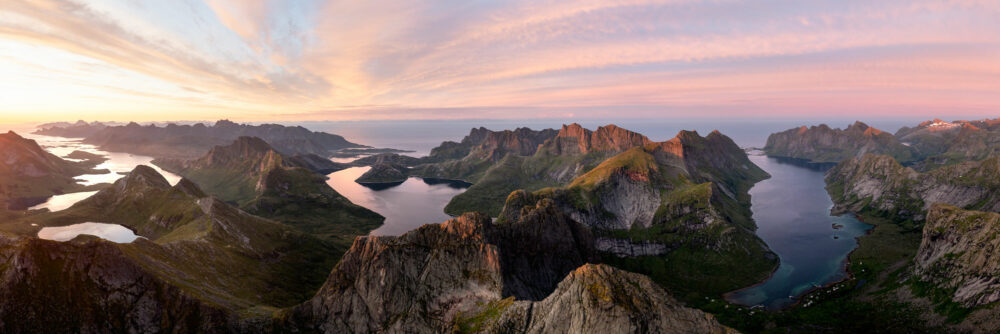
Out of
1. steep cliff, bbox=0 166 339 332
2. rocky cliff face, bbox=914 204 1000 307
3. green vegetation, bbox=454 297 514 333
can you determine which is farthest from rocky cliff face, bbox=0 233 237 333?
rocky cliff face, bbox=914 204 1000 307

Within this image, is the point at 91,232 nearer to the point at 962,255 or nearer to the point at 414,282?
the point at 414,282

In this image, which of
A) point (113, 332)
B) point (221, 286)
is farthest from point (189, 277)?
point (113, 332)

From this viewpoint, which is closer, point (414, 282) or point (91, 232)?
point (414, 282)

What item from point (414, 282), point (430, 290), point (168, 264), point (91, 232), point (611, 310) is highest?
point (611, 310)

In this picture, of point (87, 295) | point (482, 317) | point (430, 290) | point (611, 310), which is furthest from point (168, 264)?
point (611, 310)

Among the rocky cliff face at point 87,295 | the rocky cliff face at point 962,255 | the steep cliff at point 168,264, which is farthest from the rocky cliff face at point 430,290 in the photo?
the rocky cliff face at point 962,255

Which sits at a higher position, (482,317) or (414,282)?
(414,282)

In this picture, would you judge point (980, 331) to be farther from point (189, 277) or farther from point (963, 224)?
point (189, 277)

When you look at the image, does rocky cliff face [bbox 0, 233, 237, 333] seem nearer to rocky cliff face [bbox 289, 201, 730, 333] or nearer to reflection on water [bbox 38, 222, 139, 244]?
rocky cliff face [bbox 289, 201, 730, 333]
